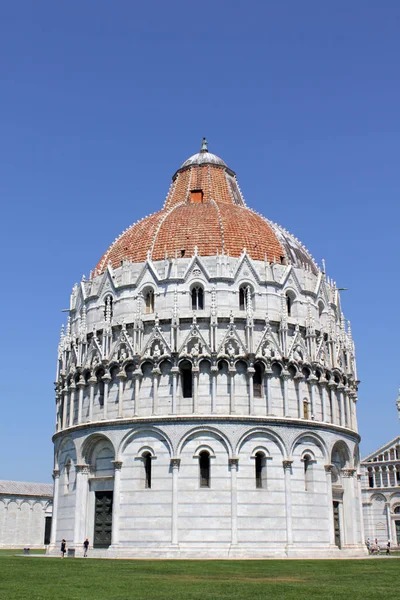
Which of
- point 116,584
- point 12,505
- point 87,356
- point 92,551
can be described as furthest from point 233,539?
point 12,505

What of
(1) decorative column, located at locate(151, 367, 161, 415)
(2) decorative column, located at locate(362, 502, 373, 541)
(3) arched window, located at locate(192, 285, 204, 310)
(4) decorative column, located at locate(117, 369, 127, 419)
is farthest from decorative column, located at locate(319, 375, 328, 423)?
(2) decorative column, located at locate(362, 502, 373, 541)

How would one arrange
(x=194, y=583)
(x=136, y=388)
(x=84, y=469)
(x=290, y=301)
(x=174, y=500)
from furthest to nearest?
(x=290, y=301), (x=84, y=469), (x=136, y=388), (x=174, y=500), (x=194, y=583)

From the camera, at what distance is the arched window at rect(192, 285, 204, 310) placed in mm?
47656

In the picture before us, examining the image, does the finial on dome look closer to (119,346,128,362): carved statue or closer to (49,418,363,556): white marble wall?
(119,346,128,362): carved statue

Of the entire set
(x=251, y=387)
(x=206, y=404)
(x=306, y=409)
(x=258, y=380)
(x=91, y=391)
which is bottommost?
(x=206, y=404)

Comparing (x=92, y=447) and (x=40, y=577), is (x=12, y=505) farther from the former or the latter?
(x=40, y=577)

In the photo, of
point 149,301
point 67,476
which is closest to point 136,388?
point 149,301

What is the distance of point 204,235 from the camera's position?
50.6m

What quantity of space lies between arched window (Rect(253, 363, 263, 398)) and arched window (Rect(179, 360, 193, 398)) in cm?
423

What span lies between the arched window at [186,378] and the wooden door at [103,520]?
8.19 m

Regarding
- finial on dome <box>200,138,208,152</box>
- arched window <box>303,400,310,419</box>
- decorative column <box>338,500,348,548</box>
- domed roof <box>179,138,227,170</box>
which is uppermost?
A: finial on dome <box>200,138,208,152</box>

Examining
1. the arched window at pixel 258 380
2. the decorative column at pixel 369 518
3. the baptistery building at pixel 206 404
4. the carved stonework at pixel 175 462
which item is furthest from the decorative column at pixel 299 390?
the decorative column at pixel 369 518

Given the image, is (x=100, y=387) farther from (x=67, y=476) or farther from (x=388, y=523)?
(x=388, y=523)

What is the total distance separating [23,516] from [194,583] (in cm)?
6785
